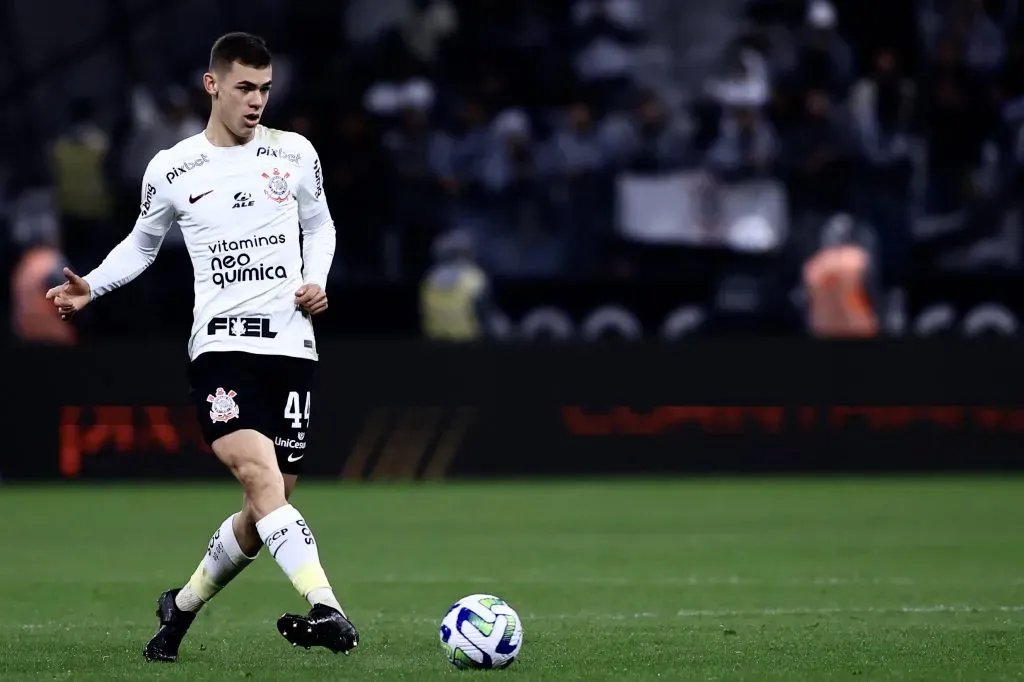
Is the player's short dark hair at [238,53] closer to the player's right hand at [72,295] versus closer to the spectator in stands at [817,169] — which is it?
the player's right hand at [72,295]

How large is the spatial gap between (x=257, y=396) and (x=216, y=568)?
2.38 feet

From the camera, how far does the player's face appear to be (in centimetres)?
707

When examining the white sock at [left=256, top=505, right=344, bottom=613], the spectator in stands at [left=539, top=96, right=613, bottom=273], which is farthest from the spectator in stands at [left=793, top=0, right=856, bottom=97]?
the white sock at [left=256, top=505, right=344, bottom=613]

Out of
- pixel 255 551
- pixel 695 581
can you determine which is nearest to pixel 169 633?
pixel 255 551

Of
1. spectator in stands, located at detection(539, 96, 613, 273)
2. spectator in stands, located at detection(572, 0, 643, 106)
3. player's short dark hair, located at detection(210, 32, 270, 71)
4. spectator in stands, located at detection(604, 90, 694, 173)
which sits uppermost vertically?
player's short dark hair, located at detection(210, 32, 270, 71)

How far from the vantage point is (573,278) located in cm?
1911

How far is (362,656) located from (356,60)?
14582 millimetres

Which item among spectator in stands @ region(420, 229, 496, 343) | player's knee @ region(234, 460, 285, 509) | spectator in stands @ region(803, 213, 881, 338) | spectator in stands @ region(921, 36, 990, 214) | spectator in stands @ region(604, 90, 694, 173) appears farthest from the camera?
spectator in stands @ region(921, 36, 990, 214)

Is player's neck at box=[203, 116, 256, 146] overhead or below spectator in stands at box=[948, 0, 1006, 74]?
overhead

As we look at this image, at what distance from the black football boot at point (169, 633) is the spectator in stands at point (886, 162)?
13.0 metres

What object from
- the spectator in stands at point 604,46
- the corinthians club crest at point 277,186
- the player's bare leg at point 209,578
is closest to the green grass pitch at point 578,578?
the player's bare leg at point 209,578

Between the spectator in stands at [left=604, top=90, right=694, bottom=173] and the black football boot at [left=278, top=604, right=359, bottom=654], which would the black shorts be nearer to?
the black football boot at [left=278, top=604, right=359, bottom=654]

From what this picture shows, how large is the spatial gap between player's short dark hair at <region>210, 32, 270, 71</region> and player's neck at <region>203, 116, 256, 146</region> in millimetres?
234

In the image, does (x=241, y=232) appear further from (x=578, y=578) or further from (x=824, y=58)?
(x=824, y=58)
